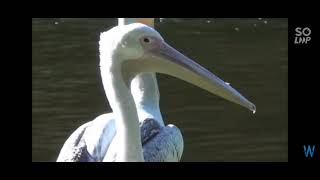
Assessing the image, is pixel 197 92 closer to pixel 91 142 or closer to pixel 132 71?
pixel 91 142

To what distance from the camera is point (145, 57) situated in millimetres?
4035

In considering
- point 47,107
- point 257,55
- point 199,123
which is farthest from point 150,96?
point 257,55

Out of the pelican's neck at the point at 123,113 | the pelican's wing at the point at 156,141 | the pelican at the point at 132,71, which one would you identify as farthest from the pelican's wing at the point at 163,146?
the pelican's neck at the point at 123,113

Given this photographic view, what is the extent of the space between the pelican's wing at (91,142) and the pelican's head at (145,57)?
0.42m

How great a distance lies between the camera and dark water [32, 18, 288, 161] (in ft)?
25.9

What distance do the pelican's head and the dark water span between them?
10.5ft

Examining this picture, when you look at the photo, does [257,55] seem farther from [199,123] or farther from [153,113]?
[153,113]

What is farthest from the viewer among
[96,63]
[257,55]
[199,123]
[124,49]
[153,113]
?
[257,55]

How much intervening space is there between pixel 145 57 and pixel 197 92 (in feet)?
18.3

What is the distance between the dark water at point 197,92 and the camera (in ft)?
25.9

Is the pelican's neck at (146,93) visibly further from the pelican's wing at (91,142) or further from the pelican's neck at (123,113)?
the pelican's neck at (123,113)

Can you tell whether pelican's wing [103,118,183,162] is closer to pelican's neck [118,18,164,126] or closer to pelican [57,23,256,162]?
pelican's neck [118,18,164,126]

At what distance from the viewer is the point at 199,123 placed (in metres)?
8.41
